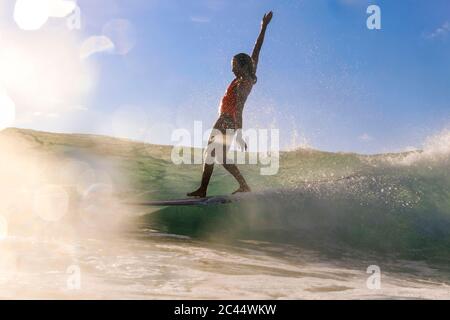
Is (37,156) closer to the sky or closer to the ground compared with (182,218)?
closer to the sky

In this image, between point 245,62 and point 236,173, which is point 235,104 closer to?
point 245,62

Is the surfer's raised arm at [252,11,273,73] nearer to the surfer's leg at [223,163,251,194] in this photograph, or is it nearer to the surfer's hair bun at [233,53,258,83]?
the surfer's hair bun at [233,53,258,83]

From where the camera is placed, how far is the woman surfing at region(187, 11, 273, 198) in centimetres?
773

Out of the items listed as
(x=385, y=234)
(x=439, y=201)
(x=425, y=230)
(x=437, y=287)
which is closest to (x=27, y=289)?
(x=437, y=287)

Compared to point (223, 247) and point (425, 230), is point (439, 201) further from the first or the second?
point (223, 247)

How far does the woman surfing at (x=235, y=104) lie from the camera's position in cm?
773

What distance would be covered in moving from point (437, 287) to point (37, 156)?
38.2ft

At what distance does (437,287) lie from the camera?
4.73 m

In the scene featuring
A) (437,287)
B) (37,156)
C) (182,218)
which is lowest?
(437,287)

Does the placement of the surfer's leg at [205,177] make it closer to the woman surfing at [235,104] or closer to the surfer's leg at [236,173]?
the woman surfing at [235,104]

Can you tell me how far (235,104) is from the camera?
25.3 ft

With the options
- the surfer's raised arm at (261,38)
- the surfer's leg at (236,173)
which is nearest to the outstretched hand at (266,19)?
the surfer's raised arm at (261,38)

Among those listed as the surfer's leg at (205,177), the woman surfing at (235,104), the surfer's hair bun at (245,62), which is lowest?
the surfer's leg at (205,177)
